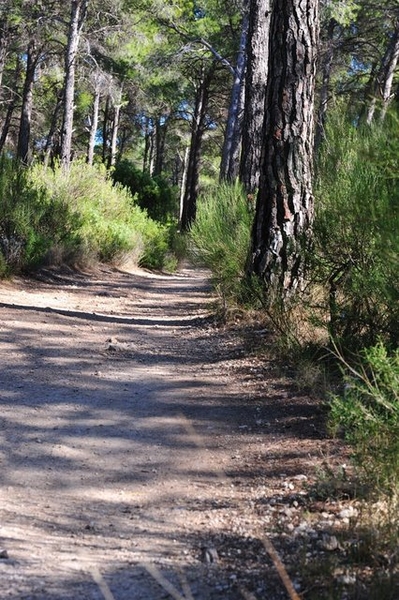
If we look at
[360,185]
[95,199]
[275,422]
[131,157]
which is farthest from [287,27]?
[131,157]

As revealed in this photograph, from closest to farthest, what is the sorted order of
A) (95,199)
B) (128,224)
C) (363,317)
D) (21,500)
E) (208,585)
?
(208,585), (21,500), (363,317), (95,199), (128,224)

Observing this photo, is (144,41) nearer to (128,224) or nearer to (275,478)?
(128,224)

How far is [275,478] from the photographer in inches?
144

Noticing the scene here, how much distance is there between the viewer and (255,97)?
11445mm

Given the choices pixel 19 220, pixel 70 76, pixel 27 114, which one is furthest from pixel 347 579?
pixel 27 114

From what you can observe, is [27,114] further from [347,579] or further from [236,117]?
[347,579]

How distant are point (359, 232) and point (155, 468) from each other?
2311mm

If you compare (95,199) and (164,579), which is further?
(95,199)

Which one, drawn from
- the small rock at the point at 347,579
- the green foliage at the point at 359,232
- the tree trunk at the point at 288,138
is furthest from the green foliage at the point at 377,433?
the tree trunk at the point at 288,138

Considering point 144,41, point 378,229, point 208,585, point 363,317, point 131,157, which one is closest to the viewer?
point 208,585

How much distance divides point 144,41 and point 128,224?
6044 mm

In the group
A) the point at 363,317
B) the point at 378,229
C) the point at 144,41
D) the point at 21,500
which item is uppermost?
the point at 144,41

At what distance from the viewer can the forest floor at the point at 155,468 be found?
8.61 ft

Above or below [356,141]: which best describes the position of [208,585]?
below
